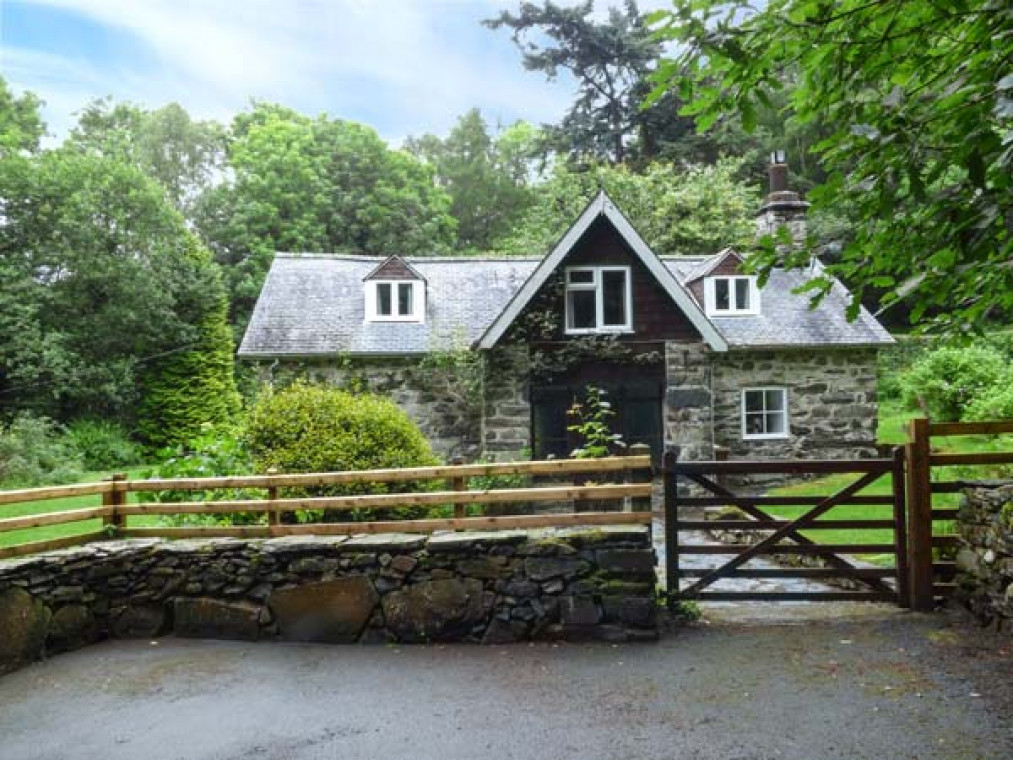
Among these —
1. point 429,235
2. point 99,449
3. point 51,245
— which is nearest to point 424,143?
point 429,235

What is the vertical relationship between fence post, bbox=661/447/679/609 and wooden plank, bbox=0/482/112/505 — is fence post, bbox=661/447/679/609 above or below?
below

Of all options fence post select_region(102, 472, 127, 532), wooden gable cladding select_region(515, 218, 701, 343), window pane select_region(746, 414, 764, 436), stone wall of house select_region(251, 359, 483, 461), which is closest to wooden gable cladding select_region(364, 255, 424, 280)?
stone wall of house select_region(251, 359, 483, 461)

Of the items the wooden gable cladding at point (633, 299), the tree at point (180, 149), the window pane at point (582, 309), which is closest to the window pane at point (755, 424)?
the wooden gable cladding at point (633, 299)

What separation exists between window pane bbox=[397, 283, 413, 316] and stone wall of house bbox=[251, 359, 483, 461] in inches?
66.2

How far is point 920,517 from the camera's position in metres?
6.50

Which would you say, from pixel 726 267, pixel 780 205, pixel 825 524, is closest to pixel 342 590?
pixel 825 524

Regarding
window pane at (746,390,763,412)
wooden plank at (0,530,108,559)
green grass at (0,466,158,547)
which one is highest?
window pane at (746,390,763,412)

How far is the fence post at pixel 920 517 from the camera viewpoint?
255 inches

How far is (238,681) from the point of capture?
18.4 ft

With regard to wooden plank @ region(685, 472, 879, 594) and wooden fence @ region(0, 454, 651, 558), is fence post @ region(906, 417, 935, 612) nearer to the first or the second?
wooden plank @ region(685, 472, 879, 594)

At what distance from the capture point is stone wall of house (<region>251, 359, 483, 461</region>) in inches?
616

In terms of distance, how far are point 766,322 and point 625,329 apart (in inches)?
166

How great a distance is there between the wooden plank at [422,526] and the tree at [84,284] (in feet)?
50.4

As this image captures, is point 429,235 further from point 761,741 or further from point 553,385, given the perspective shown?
point 761,741
